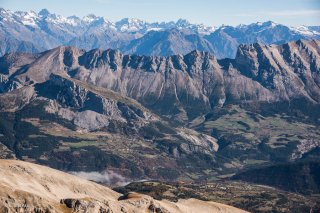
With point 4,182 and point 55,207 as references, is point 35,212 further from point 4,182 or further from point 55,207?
point 4,182

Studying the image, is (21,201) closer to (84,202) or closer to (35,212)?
(35,212)

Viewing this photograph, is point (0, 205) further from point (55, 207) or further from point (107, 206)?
point (107, 206)

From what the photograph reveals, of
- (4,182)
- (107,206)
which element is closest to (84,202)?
(107,206)

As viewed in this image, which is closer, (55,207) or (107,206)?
(55,207)

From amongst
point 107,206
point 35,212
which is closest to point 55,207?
point 35,212

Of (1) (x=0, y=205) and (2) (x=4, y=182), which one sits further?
(2) (x=4, y=182)

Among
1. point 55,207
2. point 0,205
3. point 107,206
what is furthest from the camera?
point 107,206

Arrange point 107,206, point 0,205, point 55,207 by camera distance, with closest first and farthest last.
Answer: point 0,205 → point 55,207 → point 107,206
